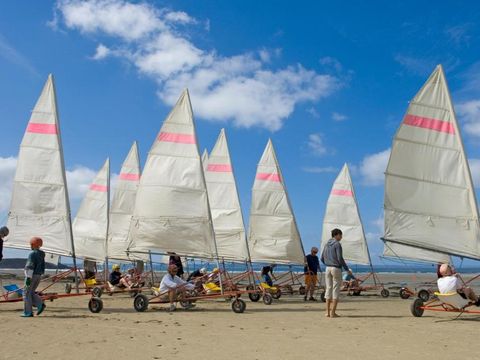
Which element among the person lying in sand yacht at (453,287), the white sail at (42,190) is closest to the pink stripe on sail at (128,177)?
the white sail at (42,190)

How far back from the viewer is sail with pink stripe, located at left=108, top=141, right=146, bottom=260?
22.0 meters

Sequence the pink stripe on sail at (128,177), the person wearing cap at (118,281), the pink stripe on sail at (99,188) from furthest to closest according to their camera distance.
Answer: the pink stripe on sail at (99,188) < the pink stripe on sail at (128,177) < the person wearing cap at (118,281)

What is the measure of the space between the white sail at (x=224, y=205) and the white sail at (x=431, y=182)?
6.22m

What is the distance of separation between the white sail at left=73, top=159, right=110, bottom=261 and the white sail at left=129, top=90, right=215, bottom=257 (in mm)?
10086

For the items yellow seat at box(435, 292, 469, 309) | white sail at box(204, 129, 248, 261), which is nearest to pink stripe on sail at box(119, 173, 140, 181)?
white sail at box(204, 129, 248, 261)

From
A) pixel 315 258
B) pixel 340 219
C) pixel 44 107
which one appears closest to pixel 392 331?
pixel 315 258

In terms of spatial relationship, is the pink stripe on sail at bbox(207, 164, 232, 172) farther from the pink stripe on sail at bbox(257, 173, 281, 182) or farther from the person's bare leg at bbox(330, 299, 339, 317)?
the person's bare leg at bbox(330, 299, 339, 317)

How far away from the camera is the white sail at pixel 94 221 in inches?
910

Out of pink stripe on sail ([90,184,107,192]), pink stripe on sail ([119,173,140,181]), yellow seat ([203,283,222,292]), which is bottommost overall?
yellow seat ([203,283,222,292])

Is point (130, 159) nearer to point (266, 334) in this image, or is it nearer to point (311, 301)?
point (311, 301)

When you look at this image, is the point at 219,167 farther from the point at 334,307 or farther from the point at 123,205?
the point at 334,307

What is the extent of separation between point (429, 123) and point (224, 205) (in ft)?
27.8

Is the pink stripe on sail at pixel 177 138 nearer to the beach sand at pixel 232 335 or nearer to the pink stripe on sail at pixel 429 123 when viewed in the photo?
the beach sand at pixel 232 335

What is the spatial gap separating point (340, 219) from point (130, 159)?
10.9 metres
